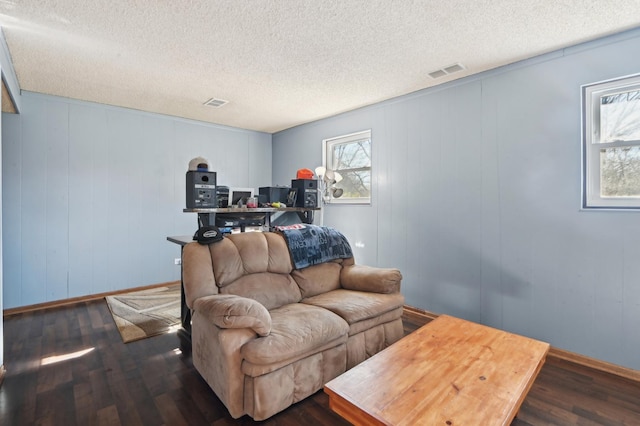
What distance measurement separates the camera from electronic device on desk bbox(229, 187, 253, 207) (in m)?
3.34

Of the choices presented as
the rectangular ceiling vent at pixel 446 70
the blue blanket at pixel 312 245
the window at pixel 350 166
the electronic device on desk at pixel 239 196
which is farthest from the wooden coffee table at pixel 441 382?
the window at pixel 350 166

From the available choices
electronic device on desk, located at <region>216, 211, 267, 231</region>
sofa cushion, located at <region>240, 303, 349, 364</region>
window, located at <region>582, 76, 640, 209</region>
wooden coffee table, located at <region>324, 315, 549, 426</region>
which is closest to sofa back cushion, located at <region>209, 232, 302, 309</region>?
sofa cushion, located at <region>240, 303, 349, 364</region>

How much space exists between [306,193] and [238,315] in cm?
189

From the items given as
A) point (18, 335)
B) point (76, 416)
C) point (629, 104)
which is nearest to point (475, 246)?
point (629, 104)

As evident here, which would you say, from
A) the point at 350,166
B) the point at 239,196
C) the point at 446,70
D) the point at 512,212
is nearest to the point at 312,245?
the point at 239,196

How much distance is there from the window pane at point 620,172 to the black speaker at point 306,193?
248 centimetres

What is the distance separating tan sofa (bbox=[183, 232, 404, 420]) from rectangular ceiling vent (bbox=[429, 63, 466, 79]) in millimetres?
1945

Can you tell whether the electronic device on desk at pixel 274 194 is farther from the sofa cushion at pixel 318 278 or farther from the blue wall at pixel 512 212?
the blue wall at pixel 512 212

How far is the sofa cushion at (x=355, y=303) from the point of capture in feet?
7.47

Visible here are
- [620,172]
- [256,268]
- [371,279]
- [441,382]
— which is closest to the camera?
[441,382]

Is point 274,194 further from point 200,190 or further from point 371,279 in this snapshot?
point 371,279

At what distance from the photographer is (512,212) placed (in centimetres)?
283

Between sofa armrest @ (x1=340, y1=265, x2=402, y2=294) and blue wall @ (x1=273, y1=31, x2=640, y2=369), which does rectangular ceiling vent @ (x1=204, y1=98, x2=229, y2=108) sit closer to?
blue wall @ (x1=273, y1=31, x2=640, y2=369)

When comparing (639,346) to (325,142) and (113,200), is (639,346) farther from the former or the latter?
(113,200)
